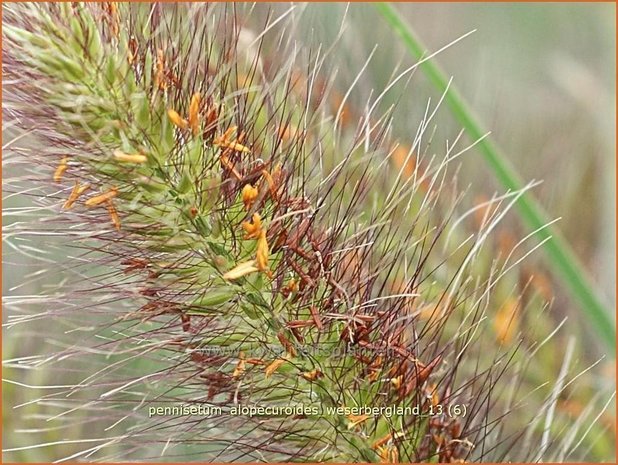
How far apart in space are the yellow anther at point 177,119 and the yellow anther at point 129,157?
0.04 metres

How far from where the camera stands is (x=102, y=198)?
2.21 feet

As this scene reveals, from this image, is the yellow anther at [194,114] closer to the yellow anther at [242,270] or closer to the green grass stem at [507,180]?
the yellow anther at [242,270]

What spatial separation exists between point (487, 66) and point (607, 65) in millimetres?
203

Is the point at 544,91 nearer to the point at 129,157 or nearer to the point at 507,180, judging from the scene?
the point at 507,180

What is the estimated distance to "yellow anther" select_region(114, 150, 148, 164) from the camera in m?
0.65

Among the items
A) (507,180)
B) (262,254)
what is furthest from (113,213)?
(507,180)

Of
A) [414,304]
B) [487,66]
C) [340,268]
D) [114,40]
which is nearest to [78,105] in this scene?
[114,40]

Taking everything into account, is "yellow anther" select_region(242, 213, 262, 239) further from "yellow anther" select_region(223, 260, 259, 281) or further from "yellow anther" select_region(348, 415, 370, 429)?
"yellow anther" select_region(348, 415, 370, 429)

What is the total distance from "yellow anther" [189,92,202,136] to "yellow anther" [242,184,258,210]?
2.5 inches

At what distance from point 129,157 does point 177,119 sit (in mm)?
54

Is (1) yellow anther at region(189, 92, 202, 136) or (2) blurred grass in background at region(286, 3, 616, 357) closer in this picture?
(1) yellow anther at region(189, 92, 202, 136)

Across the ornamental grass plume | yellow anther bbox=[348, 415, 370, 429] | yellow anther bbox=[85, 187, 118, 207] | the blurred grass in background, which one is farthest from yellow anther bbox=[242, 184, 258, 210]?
the blurred grass in background

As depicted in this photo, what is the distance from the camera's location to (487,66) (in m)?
1.38

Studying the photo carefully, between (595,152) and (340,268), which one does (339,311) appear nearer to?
(340,268)
